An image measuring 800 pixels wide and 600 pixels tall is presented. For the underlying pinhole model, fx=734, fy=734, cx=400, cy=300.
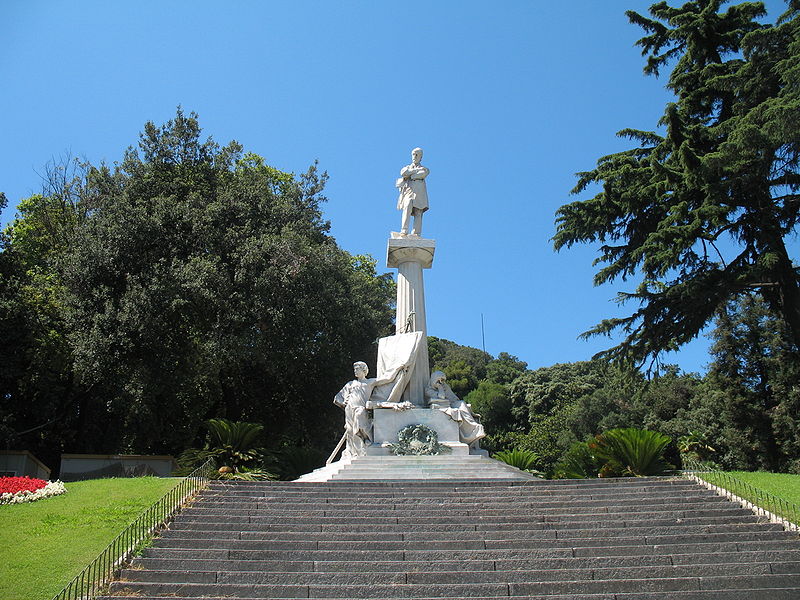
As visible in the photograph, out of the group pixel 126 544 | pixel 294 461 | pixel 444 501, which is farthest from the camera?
pixel 294 461

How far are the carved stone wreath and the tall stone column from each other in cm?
138

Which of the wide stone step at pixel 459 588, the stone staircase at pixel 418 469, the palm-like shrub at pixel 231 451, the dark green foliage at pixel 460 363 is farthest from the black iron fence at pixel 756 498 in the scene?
the dark green foliage at pixel 460 363

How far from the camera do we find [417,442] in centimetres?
1744

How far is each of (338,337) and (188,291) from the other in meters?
5.93

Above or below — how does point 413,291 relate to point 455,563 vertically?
above

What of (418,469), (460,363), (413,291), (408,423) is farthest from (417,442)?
(460,363)

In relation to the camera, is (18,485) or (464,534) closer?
(464,534)

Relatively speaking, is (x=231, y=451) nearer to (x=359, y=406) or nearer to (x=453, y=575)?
(x=359, y=406)

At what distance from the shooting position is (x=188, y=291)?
23.7 m

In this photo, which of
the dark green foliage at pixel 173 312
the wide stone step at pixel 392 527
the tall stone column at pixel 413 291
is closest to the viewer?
the wide stone step at pixel 392 527

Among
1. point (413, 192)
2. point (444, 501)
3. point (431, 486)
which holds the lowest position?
point (444, 501)

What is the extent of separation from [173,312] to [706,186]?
57.0ft

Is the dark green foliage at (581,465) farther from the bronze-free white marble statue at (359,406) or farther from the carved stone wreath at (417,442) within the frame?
the bronze-free white marble statue at (359,406)

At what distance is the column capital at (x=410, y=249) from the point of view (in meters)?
20.3
